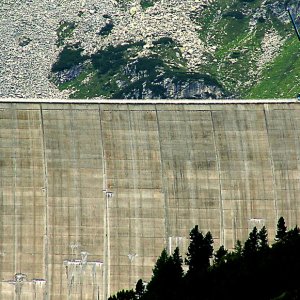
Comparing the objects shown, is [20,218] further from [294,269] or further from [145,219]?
[294,269]

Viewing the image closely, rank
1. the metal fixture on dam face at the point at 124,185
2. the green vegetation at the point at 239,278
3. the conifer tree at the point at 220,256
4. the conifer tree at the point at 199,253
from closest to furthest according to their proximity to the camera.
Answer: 1. the green vegetation at the point at 239,278
2. the conifer tree at the point at 199,253
3. the conifer tree at the point at 220,256
4. the metal fixture on dam face at the point at 124,185

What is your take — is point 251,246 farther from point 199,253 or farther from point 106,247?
point 106,247

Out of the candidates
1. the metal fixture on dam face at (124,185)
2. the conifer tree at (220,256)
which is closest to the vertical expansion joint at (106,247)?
the metal fixture on dam face at (124,185)

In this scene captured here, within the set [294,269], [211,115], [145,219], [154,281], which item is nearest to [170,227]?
[145,219]

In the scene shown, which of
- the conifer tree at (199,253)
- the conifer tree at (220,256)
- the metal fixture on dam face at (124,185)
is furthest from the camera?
the metal fixture on dam face at (124,185)

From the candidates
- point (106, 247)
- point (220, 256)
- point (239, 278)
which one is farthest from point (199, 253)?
point (106, 247)

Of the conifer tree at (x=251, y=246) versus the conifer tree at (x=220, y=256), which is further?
the conifer tree at (x=220, y=256)

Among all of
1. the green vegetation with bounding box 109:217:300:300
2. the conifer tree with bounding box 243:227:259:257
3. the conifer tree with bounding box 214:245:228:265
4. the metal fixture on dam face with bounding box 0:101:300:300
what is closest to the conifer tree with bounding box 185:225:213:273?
the green vegetation with bounding box 109:217:300:300

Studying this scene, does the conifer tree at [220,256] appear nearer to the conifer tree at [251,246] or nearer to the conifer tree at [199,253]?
the conifer tree at [199,253]

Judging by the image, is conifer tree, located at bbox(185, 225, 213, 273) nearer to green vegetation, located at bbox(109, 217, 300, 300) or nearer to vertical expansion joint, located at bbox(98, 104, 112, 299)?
green vegetation, located at bbox(109, 217, 300, 300)
